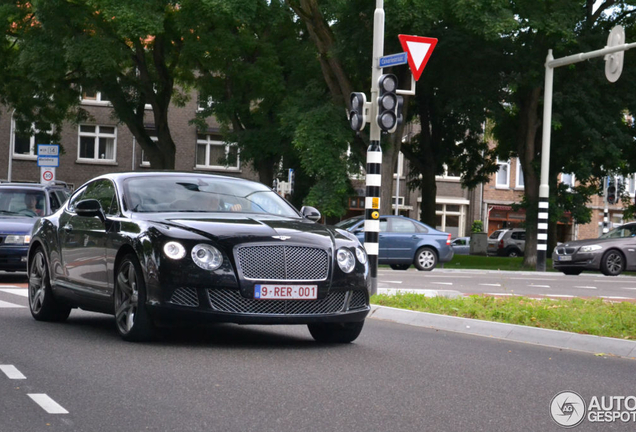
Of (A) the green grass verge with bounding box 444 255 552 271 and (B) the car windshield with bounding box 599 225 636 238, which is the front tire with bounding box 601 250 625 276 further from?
(A) the green grass verge with bounding box 444 255 552 271

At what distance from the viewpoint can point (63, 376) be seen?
730 cm

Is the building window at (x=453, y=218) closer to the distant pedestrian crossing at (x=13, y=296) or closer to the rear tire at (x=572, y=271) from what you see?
the rear tire at (x=572, y=271)

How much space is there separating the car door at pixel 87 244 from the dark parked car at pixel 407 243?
17315 mm

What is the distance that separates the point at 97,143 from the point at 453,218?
2315cm


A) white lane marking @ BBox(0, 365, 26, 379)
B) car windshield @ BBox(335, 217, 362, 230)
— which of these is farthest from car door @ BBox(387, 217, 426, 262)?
white lane marking @ BBox(0, 365, 26, 379)

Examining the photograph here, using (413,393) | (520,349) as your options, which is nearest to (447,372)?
(413,393)

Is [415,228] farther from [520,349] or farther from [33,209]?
[520,349]

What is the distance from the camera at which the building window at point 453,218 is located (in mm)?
69375

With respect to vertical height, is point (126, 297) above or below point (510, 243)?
above

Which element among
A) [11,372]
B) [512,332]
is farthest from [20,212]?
[11,372]

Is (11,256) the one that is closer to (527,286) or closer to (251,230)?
(251,230)

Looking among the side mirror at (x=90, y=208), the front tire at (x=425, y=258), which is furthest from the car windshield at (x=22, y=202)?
the front tire at (x=425, y=258)

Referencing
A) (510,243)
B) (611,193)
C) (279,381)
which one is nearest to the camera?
(279,381)

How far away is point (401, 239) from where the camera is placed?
92.8 feet
